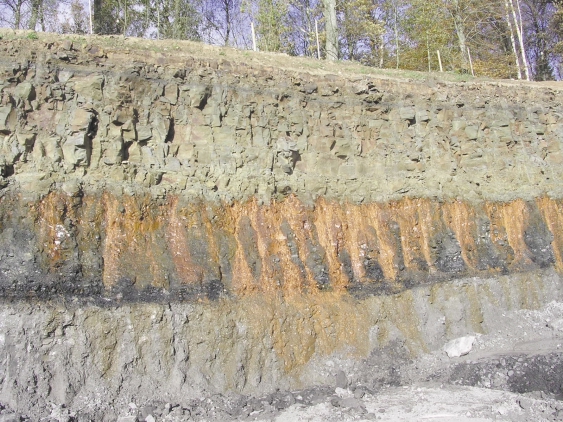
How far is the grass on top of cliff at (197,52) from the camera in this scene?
1122 centimetres

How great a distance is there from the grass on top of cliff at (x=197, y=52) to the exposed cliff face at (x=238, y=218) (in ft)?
0.48

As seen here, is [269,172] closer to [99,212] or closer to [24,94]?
[99,212]

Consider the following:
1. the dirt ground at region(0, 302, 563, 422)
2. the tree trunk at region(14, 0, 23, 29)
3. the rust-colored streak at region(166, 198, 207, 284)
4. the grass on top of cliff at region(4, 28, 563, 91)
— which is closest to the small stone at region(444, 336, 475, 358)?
the dirt ground at region(0, 302, 563, 422)

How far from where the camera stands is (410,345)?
1064 centimetres

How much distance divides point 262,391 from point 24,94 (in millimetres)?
7183

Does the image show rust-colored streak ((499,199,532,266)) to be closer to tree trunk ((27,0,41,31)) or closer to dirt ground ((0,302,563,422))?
dirt ground ((0,302,563,422))

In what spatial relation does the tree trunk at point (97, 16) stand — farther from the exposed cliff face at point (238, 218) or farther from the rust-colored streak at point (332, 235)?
the rust-colored streak at point (332, 235)

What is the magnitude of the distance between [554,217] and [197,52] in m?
10.3

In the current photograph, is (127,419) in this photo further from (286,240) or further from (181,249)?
(286,240)

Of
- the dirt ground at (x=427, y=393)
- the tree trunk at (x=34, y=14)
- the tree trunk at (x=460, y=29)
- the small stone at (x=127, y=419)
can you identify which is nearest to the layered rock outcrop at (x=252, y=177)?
the dirt ground at (x=427, y=393)

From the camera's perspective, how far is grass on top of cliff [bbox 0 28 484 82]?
36.8ft

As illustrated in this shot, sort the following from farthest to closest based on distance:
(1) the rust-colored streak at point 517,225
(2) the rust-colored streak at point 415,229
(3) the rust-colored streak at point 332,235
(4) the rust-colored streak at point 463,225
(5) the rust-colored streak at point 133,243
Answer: (1) the rust-colored streak at point 517,225 < (4) the rust-colored streak at point 463,225 < (2) the rust-colored streak at point 415,229 < (3) the rust-colored streak at point 332,235 < (5) the rust-colored streak at point 133,243

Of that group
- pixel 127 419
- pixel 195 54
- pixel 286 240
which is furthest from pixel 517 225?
pixel 127 419

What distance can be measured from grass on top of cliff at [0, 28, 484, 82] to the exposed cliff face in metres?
0.15
